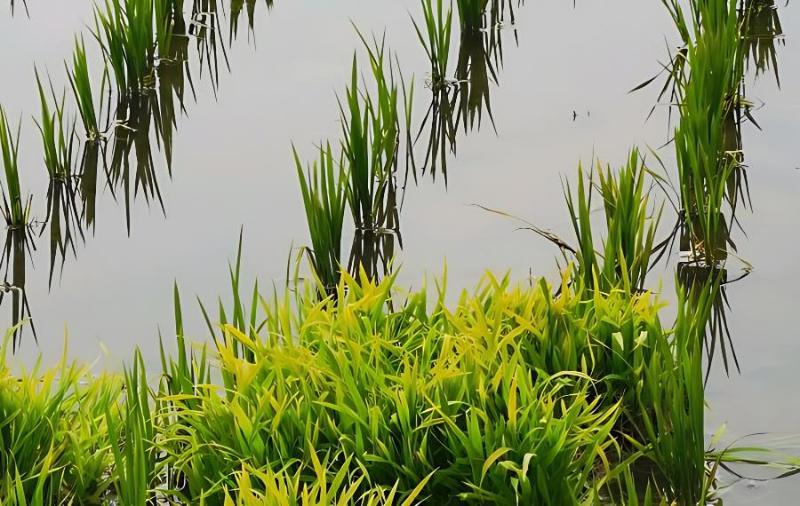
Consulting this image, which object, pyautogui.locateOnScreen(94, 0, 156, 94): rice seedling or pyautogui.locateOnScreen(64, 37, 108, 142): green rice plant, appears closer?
pyautogui.locateOnScreen(64, 37, 108, 142): green rice plant

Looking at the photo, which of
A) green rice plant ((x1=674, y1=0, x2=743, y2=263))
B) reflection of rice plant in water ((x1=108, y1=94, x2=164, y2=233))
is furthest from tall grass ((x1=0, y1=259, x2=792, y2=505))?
reflection of rice plant in water ((x1=108, y1=94, x2=164, y2=233))

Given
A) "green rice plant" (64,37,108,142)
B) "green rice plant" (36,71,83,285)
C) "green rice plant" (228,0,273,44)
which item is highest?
"green rice plant" (228,0,273,44)

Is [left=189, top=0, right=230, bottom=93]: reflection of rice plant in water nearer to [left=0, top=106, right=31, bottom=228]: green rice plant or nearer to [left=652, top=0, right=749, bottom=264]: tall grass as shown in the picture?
[left=0, top=106, right=31, bottom=228]: green rice plant

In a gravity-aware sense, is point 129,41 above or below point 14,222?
above

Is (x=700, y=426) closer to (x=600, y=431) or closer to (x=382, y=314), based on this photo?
(x=600, y=431)

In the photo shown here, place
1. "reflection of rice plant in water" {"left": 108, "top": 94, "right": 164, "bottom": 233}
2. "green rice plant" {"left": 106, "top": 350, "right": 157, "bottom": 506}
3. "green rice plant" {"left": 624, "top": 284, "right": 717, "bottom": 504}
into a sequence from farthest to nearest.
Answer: "reflection of rice plant in water" {"left": 108, "top": 94, "right": 164, "bottom": 233} → "green rice plant" {"left": 624, "top": 284, "right": 717, "bottom": 504} → "green rice plant" {"left": 106, "top": 350, "right": 157, "bottom": 506}

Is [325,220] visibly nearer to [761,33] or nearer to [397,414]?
[397,414]

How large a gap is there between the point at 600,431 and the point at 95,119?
2.13 m

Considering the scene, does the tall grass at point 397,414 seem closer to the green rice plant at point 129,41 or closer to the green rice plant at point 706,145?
the green rice plant at point 706,145

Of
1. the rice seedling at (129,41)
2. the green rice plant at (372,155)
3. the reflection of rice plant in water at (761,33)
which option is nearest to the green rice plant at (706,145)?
the reflection of rice plant in water at (761,33)

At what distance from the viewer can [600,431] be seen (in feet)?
5.84

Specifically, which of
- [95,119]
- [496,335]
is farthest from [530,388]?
[95,119]

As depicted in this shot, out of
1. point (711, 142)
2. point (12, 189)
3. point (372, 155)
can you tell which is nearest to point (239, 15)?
point (12, 189)

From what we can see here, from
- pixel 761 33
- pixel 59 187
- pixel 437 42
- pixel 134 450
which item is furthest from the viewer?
pixel 761 33
